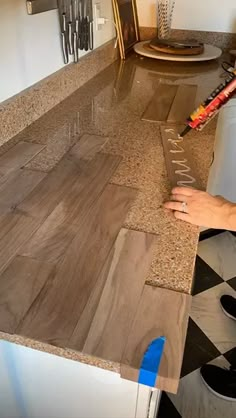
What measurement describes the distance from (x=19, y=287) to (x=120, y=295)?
0.15m

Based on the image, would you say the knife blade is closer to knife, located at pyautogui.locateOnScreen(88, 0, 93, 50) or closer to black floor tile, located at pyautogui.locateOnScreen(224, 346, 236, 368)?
knife, located at pyautogui.locateOnScreen(88, 0, 93, 50)

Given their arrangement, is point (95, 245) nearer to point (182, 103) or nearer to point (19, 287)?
point (19, 287)

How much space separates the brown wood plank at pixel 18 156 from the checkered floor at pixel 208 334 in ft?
2.94

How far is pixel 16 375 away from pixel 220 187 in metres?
1.19

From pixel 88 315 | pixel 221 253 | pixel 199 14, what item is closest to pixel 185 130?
pixel 88 315

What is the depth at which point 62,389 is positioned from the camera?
0.61 m

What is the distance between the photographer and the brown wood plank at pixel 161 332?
0.43m

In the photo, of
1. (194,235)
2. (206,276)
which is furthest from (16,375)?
(206,276)

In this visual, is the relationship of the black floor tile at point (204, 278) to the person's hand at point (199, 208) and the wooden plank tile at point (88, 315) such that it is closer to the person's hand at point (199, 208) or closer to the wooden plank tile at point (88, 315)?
the person's hand at point (199, 208)

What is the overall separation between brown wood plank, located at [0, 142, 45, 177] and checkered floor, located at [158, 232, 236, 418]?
896mm

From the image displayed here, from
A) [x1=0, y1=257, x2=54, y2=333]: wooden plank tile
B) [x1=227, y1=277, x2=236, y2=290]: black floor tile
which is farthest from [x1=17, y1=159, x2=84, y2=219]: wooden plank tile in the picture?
[x1=227, y1=277, x2=236, y2=290]: black floor tile

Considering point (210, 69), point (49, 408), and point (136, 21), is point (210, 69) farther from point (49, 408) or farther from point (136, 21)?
point (49, 408)

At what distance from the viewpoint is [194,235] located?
64 cm

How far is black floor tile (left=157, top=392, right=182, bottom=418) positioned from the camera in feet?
3.70
